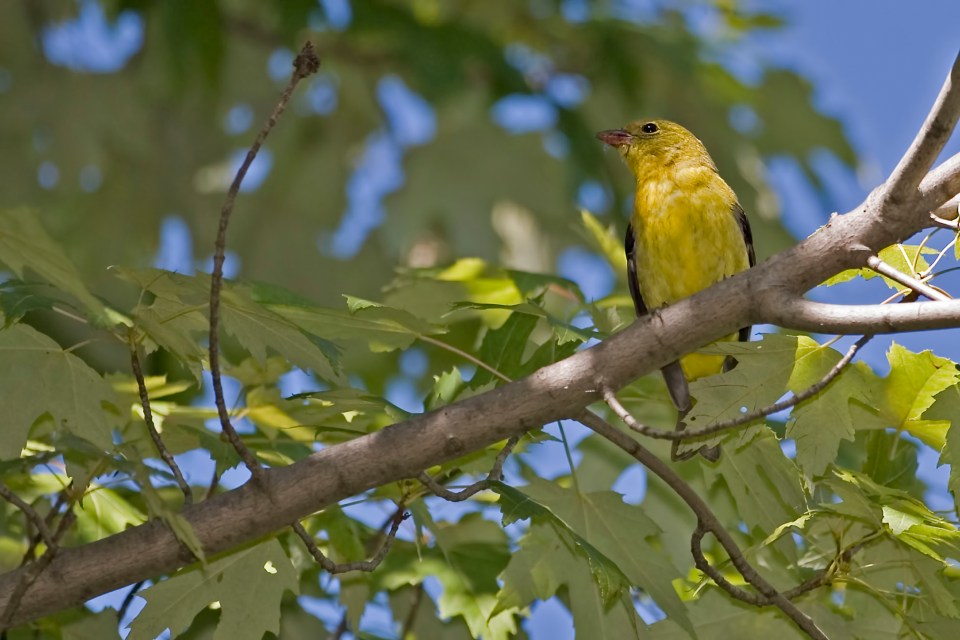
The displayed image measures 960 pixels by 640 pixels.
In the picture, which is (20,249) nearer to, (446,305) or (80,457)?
(80,457)

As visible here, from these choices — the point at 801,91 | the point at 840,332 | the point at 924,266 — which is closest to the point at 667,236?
the point at 924,266

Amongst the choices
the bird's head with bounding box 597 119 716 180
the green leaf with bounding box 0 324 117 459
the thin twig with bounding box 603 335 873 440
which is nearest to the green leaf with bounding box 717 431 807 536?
the thin twig with bounding box 603 335 873 440

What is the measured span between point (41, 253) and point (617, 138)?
3547mm

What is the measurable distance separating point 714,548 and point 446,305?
1.26 metres

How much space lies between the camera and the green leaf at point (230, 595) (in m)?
3.16

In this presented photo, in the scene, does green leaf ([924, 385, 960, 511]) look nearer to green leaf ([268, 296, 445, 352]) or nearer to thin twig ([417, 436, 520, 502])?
thin twig ([417, 436, 520, 502])

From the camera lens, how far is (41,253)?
2.60 metres

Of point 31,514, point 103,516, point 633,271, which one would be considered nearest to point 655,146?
point 633,271

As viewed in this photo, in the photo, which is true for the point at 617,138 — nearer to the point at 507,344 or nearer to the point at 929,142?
the point at 507,344

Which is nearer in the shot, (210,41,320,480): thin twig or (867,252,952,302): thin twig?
(210,41,320,480): thin twig

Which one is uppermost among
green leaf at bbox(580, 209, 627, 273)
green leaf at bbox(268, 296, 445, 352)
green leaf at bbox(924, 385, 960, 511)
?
green leaf at bbox(580, 209, 627, 273)

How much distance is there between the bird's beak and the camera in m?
5.62

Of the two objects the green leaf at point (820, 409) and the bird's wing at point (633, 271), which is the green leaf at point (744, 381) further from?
the bird's wing at point (633, 271)

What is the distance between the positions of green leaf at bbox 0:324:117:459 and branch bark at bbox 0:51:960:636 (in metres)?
0.33
